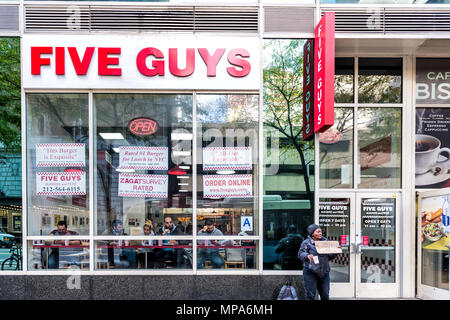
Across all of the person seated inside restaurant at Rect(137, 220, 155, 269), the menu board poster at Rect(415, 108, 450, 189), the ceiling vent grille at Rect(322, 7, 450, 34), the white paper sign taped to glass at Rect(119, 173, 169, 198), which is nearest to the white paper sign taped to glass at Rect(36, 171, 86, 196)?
the white paper sign taped to glass at Rect(119, 173, 169, 198)

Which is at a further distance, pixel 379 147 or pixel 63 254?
pixel 379 147

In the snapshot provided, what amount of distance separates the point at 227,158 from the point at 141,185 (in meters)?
1.84

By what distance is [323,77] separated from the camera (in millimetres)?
5668

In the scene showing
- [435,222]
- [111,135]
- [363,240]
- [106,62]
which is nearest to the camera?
[435,222]

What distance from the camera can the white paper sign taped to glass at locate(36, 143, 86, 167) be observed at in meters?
6.64

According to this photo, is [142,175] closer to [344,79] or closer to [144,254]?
[144,254]

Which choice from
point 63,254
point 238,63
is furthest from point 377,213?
point 63,254

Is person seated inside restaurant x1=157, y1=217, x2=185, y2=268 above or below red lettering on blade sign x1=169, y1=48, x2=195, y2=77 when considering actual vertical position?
below

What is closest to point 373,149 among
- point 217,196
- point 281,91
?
point 281,91

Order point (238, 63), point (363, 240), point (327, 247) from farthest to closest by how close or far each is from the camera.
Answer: point (363, 240)
point (238, 63)
point (327, 247)

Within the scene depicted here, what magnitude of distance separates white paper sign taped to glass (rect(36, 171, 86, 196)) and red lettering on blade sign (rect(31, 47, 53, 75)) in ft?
6.74

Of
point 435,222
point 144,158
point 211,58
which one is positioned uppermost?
point 211,58

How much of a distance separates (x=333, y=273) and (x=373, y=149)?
9.19 ft

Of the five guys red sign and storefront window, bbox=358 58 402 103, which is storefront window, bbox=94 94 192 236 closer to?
the five guys red sign
